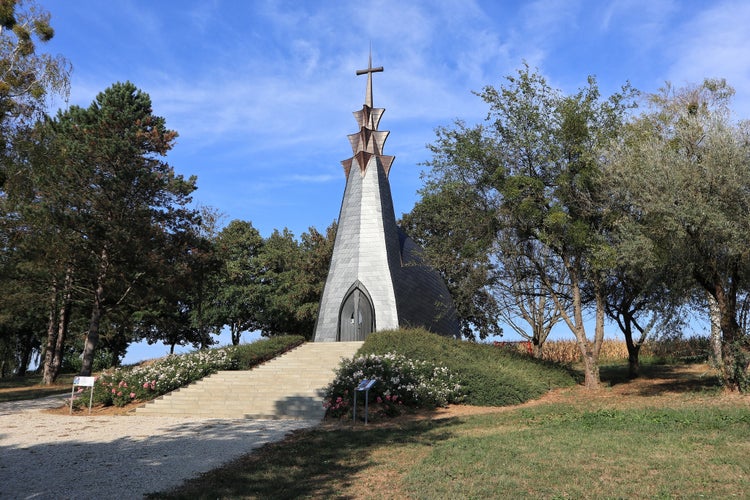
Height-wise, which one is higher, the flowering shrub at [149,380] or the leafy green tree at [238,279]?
the leafy green tree at [238,279]

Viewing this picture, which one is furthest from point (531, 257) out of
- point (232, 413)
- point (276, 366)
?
point (232, 413)

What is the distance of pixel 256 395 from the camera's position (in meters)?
15.7

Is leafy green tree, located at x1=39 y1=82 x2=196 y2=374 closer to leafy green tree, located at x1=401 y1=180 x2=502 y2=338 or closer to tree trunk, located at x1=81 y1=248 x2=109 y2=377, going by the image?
tree trunk, located at x1=81 y1=248 x2=109 y2=377

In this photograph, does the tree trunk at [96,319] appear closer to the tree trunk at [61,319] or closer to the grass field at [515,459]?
the tree trunk at [61,319]

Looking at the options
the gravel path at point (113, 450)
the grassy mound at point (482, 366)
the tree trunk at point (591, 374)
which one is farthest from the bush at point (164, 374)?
the tree trunk at point (591, 374)

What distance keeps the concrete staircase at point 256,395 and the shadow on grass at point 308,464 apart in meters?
3.19

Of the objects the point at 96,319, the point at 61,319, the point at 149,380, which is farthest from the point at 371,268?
the point at 61,319

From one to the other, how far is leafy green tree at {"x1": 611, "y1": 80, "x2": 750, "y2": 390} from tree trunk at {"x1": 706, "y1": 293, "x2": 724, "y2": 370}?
20 cm

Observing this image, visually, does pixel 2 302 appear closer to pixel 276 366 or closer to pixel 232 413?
pixel 276 366

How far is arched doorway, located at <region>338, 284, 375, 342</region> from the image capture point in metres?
25.7

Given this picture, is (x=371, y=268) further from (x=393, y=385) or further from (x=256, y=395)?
(x=393, y=385)

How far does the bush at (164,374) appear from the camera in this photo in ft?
53.7

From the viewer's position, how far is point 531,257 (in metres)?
19.6

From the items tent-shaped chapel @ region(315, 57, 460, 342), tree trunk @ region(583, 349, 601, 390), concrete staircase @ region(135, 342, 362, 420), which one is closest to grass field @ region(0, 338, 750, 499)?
concrete staircase @ region(135, 342, 362, 420)
